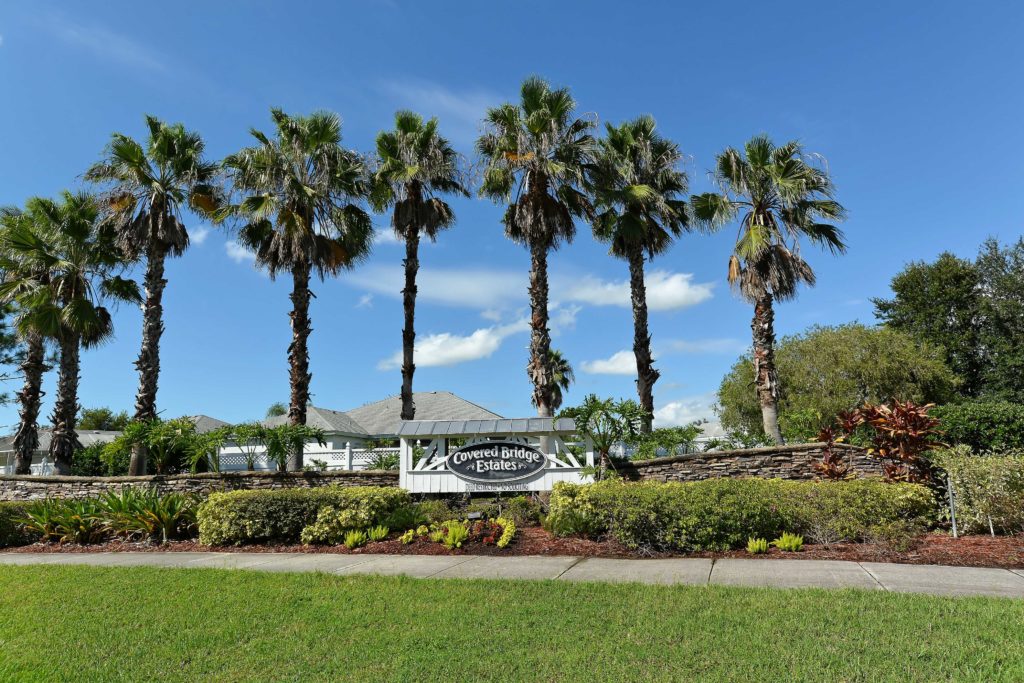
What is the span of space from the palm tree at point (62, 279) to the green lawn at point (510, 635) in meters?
13.7

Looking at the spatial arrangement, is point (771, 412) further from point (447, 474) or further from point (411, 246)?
point (411, 246)

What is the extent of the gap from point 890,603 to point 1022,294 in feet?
110

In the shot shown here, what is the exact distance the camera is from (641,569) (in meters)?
7.48

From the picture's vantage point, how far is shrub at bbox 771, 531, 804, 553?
8289 mm

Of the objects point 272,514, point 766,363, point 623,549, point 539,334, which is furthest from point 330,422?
point 623,549

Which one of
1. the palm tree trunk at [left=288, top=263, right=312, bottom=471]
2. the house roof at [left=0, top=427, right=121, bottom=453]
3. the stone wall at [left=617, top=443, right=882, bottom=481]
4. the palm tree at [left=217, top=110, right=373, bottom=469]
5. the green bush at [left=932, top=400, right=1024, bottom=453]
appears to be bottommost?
the stone wall at [left=617, top=443, right=882, bottom=481]

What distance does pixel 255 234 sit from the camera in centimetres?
1912

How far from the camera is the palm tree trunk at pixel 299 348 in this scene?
1736cm

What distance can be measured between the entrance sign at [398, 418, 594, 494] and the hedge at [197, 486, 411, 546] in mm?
1985

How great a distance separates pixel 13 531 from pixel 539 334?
38.9ft

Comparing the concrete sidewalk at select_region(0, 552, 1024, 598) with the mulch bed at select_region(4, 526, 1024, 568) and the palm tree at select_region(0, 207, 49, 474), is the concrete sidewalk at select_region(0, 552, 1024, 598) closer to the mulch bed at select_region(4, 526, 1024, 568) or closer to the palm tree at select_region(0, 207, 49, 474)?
the mulch bed at select_region(4, 526, 1024, 568)

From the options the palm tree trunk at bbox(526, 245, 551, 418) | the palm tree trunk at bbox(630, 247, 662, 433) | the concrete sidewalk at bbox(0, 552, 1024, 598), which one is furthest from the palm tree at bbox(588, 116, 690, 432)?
the concrete sidewalk at bbox(0, 552, 1024, 598)

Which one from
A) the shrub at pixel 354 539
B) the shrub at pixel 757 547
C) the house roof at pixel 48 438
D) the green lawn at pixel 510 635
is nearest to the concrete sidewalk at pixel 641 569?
the shrub at pixel 757 547

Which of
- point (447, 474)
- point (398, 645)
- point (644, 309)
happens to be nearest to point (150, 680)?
point (398, 645)
